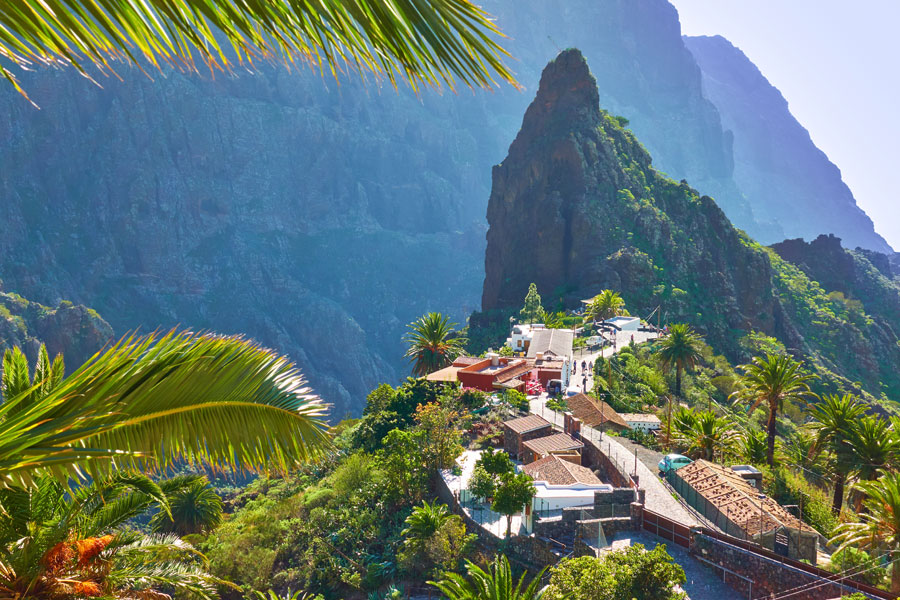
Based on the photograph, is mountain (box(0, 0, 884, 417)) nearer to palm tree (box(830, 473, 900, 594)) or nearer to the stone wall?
the stone wall

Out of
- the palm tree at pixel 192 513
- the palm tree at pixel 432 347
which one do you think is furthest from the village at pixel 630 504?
the palm tree at pixel 192 513

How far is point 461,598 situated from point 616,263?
238ft

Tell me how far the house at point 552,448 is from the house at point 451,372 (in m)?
11.8

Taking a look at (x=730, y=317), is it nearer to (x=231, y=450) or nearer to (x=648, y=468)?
(x=648, y=468)

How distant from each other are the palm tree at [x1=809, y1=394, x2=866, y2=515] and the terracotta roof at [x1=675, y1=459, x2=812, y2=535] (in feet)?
15.1

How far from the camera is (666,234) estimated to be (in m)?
90.0

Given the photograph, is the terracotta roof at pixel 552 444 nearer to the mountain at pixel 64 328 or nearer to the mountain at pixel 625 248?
the mountain at pixel 625 248

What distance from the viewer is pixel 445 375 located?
43.0m

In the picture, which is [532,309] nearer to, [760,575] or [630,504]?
[630,504]

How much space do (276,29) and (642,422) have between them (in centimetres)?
3846

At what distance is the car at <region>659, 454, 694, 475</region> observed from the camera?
28.3 m

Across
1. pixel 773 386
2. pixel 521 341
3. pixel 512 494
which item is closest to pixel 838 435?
pixel 773 386

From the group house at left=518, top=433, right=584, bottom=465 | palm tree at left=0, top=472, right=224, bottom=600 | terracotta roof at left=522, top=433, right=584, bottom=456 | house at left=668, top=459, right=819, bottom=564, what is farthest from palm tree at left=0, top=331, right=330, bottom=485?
terracotta roof at left=522, top=433, right=584, bottom=456

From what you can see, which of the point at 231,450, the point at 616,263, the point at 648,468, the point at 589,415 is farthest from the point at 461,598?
the point at 616,263
